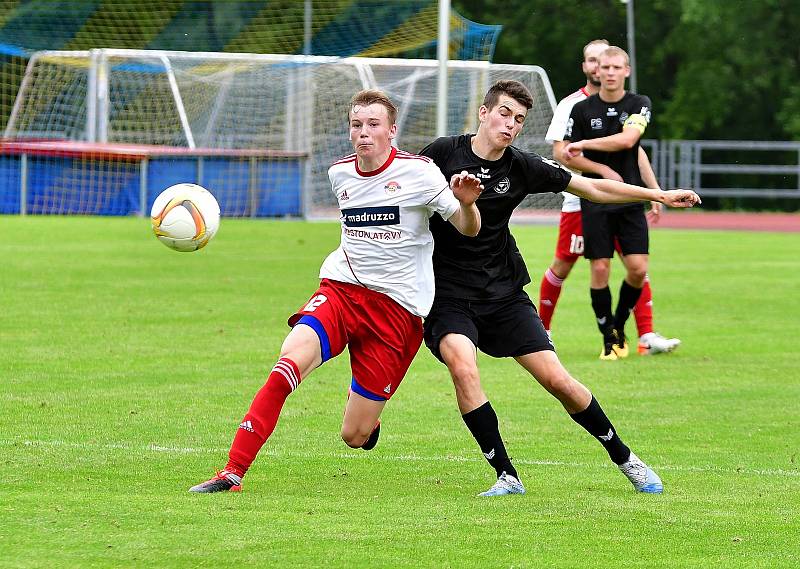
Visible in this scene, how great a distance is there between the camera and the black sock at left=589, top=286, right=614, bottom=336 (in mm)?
11234

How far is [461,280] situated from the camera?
21.9 ft

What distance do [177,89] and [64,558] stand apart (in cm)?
2640

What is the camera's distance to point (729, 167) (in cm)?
3819

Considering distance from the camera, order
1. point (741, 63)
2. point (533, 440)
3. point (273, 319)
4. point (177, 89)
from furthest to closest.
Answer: point (741, 63) → point (177, 89) → point (273, 319) → point (533, 440)

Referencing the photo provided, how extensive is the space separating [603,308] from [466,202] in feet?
17.5

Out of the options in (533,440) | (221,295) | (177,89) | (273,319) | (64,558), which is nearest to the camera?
(64,558)

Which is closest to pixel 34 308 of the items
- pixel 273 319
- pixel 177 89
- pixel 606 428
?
pixel 273 319

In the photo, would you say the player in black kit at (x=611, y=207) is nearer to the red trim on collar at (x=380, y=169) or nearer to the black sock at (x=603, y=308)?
the black sock at (x=603, y=308)

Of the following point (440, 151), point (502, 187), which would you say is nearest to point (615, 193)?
point (502, 187)

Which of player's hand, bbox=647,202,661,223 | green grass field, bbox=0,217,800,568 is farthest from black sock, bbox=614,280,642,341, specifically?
player's hand, bbox=647,202,661,223

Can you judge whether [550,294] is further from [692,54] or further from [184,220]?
[692,54]

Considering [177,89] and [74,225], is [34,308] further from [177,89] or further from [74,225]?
[177,89]

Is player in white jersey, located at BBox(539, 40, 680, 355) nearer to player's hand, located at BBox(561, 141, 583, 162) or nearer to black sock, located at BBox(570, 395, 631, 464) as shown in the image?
player's hand, located at BBox(561, 141, 583, 162)

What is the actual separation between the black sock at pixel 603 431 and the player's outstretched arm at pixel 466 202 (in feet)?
3.15
